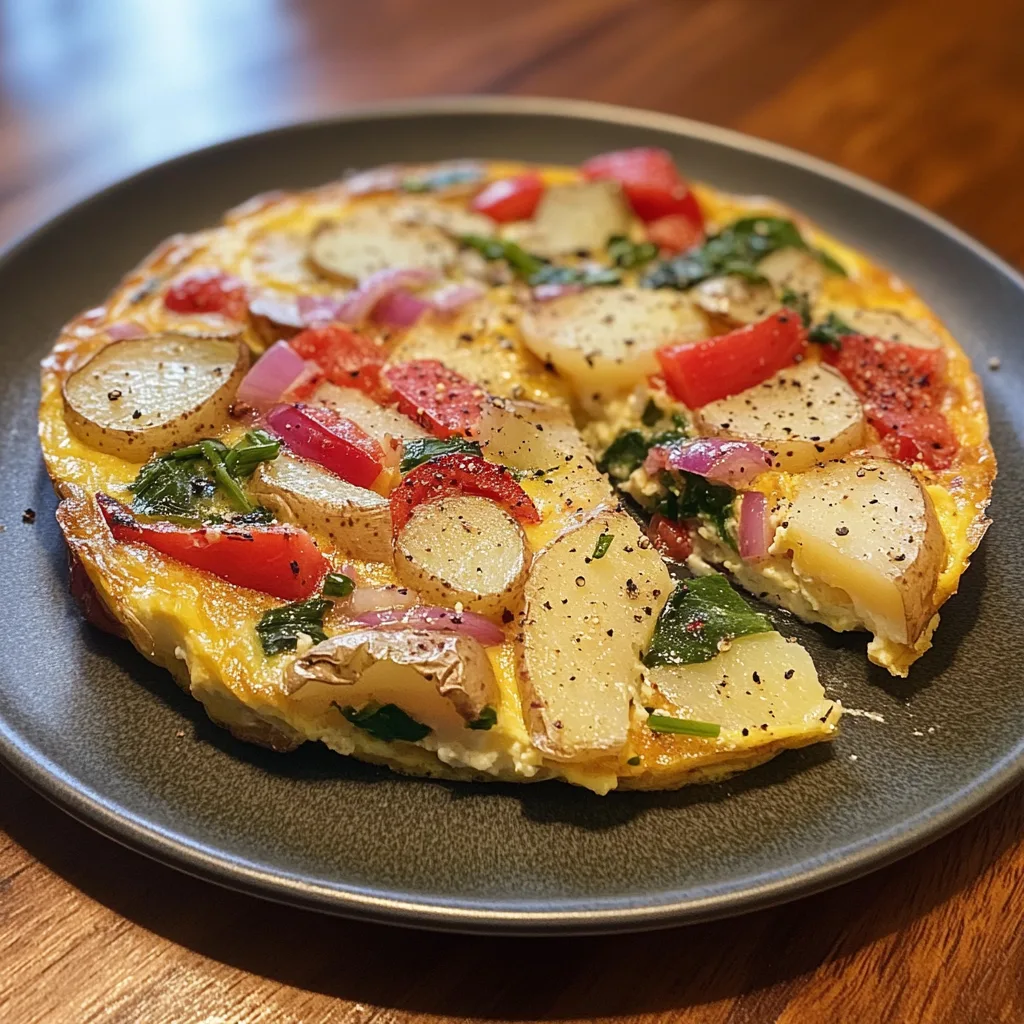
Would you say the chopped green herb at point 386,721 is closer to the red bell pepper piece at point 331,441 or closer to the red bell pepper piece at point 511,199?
the red bell pepper piece at point 331,441

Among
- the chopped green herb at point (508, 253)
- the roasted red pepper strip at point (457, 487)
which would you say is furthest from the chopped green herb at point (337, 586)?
the chopped green herb at point (508, 253)

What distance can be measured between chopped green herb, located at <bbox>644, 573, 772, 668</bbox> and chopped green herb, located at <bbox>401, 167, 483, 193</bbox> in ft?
8.07

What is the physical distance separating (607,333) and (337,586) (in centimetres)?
157

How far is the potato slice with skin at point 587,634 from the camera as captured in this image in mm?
2584

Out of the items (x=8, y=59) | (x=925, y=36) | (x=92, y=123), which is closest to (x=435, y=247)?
(x=92, y=123)

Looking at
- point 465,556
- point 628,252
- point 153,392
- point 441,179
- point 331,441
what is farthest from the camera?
point 441,179

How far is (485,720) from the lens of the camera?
8.48 feet

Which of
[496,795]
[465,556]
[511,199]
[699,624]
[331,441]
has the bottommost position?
[496,795]

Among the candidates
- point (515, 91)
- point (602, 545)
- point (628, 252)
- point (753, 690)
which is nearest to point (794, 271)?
point (628, 252)

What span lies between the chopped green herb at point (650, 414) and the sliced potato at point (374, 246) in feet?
3.56

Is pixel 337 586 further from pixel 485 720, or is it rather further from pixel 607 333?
pixel 607 333

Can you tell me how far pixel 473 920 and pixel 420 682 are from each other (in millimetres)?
574

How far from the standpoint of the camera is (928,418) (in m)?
3.57

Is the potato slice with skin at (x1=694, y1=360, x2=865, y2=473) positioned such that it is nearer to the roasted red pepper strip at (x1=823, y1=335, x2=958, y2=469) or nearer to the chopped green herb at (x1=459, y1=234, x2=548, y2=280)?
the roasted red pepper strip at (x1=823, y1=335, x2=958, y2=469)
